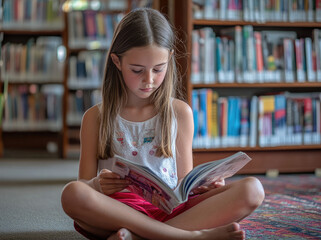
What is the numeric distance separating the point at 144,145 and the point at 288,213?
2.06 ft

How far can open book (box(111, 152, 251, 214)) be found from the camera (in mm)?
973

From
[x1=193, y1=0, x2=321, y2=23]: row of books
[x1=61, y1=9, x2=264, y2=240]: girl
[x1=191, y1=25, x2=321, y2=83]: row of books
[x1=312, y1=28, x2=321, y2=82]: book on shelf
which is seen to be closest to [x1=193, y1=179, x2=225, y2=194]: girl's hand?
[x1=61, y1=9, x2=264, y2=240]: girl

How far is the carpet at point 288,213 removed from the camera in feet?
4.33

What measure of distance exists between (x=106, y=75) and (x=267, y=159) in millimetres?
1570

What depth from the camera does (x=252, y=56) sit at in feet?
8.85

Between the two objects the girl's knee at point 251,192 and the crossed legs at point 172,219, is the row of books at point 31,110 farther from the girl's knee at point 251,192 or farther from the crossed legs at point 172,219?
the girl's knee at point 251,192

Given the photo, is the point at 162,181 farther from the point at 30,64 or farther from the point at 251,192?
the point at 30,64

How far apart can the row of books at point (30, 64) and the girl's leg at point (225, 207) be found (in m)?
3.07

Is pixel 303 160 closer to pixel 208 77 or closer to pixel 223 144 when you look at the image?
pixel 223 144

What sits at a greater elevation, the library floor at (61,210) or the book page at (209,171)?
the book page at (209,171)

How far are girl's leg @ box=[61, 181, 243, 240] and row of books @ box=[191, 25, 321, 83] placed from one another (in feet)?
5.25

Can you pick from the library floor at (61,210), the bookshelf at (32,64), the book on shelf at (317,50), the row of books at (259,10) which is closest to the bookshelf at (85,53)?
the bookshelf at (32,64)

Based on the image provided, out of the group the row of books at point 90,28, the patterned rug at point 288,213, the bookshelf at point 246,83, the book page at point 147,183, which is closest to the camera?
the book page at point 147,183

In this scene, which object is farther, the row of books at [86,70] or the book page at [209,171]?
the row of books at [86,70]
